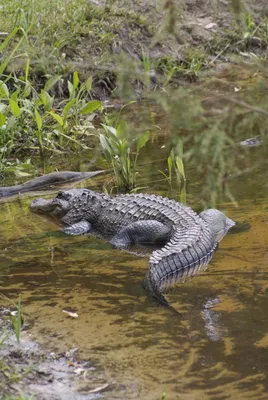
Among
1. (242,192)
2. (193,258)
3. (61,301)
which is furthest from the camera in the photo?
(242,192)

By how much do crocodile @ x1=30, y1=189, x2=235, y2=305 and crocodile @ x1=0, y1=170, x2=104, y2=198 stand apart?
56 cm

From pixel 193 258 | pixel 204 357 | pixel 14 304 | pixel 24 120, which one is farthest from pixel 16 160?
pixel 204 357

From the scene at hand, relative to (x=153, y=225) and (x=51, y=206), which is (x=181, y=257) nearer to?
(x=153, y=225)

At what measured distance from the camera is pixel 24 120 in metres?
8.29

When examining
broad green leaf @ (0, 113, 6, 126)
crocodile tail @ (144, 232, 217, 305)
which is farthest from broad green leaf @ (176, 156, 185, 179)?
broad green leaf @ (0, 113, 6, 126)

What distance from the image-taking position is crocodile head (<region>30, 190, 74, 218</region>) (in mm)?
6922

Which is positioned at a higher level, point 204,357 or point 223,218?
point 204,357

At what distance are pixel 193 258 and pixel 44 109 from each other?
11.7 feet

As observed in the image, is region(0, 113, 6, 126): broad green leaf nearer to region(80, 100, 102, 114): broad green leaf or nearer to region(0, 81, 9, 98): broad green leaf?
region(0, 81, 9, 98): broad green leaf

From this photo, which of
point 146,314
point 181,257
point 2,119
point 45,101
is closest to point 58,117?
point 45,101

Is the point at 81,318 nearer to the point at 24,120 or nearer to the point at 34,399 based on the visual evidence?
the point at 34,399

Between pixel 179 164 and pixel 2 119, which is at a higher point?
pixel 2 119

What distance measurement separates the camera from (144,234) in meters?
6.20

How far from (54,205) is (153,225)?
3.68 ft
